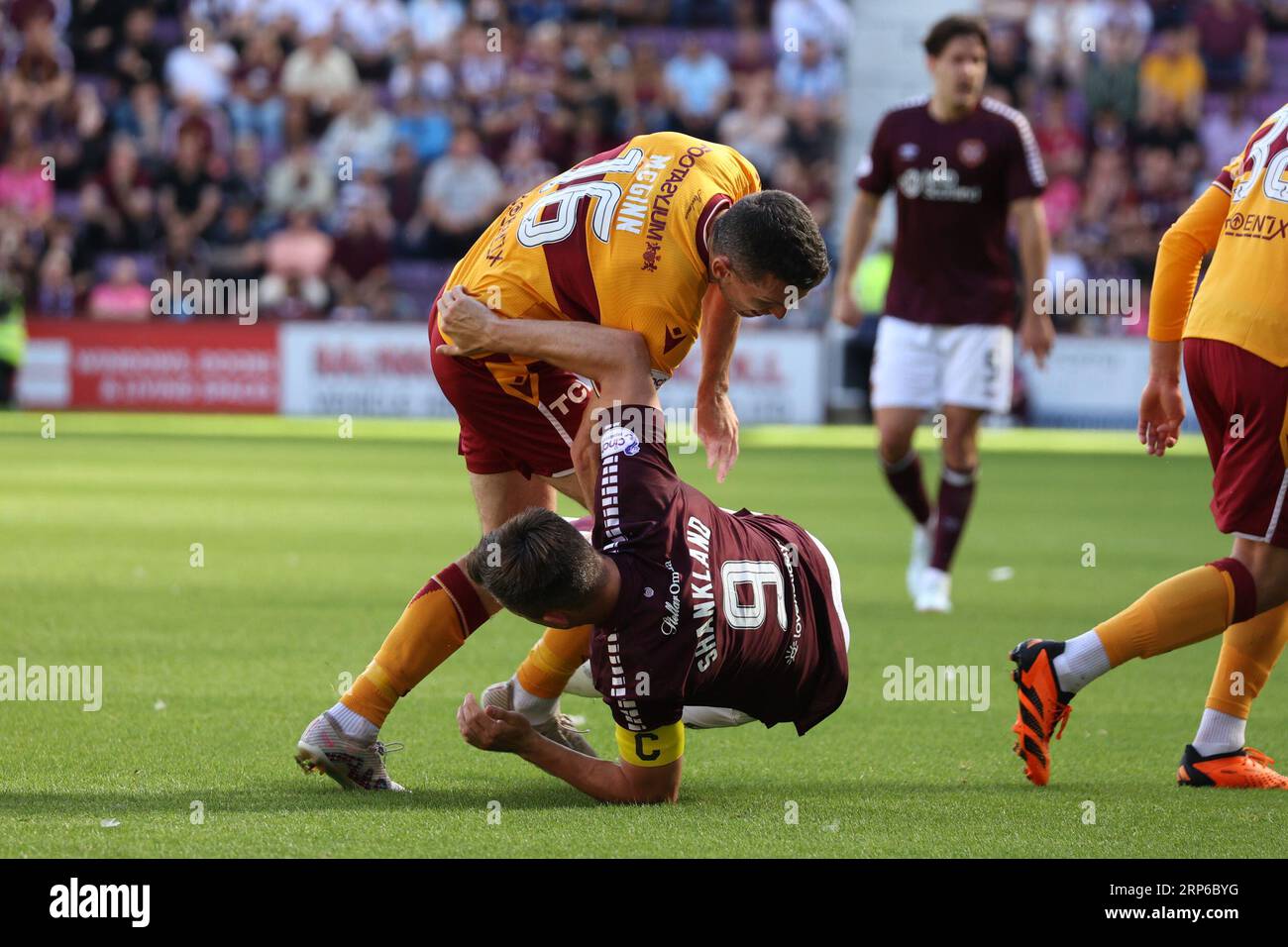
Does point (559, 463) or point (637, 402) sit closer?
point (637, 402)

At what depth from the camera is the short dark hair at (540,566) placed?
14.1ft

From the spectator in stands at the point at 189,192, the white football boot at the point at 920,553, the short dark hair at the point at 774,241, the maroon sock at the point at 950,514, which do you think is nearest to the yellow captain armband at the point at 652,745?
the short dark hair at the point at 774,241

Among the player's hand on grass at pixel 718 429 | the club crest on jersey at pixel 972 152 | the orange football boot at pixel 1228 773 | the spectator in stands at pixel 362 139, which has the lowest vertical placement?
the orange football boot at pixel 1228 773

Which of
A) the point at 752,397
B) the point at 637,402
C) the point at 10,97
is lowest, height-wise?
the point at 752,397

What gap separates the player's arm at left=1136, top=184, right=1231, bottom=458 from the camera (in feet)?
17.1

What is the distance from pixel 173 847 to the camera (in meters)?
4.11

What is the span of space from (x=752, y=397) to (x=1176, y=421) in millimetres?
14944

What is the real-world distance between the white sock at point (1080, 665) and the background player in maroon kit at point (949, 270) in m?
3.51

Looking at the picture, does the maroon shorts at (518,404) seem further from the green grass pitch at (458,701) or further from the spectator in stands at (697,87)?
the spectator in stands at (697,87)

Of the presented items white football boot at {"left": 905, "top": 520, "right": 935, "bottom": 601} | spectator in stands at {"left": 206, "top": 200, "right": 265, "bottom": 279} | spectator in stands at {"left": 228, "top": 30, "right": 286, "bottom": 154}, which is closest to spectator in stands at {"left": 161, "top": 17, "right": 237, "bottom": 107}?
spectator in stands at {"left": 228, "top": 30, "right": 286, "bottom": 154}

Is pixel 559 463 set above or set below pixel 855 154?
below

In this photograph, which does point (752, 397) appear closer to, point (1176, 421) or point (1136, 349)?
point (1136, 349)

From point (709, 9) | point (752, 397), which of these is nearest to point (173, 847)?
point (752, 397)
